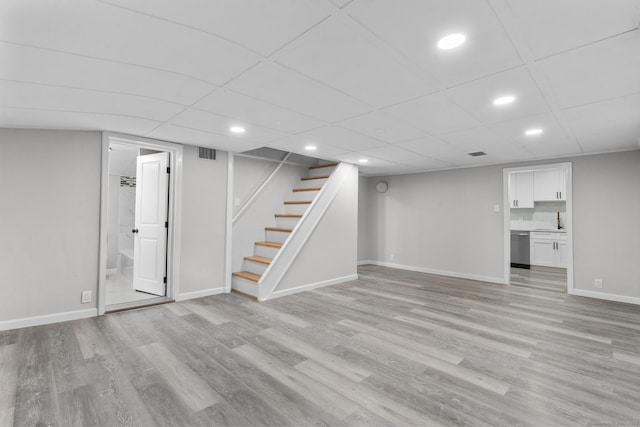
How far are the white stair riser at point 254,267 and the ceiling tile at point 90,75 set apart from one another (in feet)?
9.38

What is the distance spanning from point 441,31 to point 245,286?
404cm

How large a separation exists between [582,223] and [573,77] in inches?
143

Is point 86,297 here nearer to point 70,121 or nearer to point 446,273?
point 70,121

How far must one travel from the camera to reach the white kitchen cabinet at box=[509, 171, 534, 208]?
741 cm

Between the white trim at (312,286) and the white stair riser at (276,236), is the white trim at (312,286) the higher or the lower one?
the lower one

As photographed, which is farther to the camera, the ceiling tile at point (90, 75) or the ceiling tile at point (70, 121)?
the ceiling tile at point (70, 121)

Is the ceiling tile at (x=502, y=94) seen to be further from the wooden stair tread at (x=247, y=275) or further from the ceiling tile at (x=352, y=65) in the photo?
the wooden stair tread at (x=247, y=275)

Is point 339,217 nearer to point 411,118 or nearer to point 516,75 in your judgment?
point 411,118

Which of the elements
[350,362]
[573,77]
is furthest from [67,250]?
[573,77]

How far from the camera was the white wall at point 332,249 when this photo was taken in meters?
4.73

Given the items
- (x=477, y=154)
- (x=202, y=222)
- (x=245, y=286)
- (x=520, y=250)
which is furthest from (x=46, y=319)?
(x=520, y=250)

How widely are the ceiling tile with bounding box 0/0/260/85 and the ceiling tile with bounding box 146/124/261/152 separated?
1554 mm

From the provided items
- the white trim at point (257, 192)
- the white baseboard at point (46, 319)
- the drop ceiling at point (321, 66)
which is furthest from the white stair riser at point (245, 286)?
the drop ceiling at point (321, 66)

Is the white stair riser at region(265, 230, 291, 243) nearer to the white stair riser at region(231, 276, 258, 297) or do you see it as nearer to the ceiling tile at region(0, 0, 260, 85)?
the white stair riser at region(231, 276, 258, 297)
